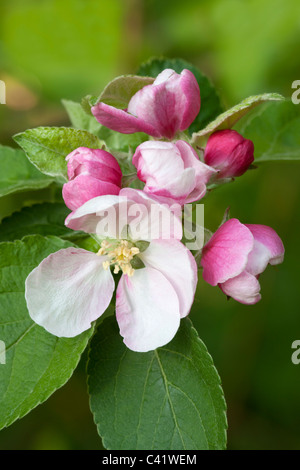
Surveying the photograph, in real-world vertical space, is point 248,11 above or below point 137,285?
above

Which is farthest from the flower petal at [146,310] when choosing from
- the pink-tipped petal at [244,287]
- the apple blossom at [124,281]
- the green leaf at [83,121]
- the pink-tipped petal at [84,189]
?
the green leaf at [83,121]

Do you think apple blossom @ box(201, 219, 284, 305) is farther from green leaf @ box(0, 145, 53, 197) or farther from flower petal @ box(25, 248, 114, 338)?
green leaf @ box(0, 145, 53, 197)

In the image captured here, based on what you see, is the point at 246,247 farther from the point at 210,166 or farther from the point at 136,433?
the point at 136,433

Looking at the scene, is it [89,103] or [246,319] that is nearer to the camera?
[89,103]

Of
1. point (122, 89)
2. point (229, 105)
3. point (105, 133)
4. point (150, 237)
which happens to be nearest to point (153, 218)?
point (150, 237)
